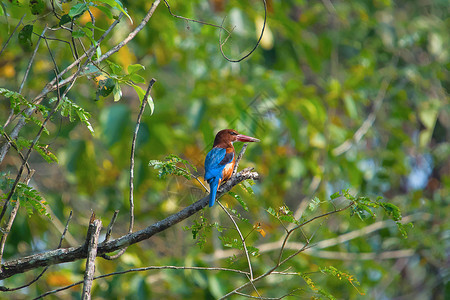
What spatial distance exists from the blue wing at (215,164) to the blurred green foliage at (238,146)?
0.38 feet

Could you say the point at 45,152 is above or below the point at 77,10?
below

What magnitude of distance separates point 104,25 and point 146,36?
0.53m

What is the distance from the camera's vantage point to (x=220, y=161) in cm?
291

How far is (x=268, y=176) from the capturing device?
17.7ft

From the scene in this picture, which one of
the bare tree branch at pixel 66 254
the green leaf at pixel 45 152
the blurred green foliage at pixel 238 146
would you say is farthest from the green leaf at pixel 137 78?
the blurred green foliage at pixel 238 146

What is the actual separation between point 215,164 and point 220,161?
1.9 inches

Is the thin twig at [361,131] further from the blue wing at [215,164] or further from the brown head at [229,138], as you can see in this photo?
the blue wing at [215,164]

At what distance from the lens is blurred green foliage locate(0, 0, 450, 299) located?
13.4ft

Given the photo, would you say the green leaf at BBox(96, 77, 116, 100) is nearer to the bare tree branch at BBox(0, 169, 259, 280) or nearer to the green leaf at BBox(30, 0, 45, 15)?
the green leaf at BBox(30, 0, 45, 15)

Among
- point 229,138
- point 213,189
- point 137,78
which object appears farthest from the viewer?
point 229,138

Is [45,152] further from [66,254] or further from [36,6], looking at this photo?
[36,6]

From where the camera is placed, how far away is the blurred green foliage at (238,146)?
4.08 m

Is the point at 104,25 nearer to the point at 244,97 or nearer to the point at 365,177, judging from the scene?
the point at 244,97

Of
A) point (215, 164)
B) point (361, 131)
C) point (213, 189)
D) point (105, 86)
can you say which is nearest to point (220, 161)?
point (215, 164)
